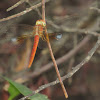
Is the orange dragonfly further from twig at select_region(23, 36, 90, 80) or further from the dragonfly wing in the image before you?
twig at select_region(23, 36, 90, 80)

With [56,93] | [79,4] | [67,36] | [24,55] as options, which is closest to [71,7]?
[79,4]

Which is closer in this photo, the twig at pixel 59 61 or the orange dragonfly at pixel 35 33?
the orange dragonfly at pixel 35 33

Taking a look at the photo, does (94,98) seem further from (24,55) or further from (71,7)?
(71,7)

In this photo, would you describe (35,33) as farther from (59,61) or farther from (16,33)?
(59,61)

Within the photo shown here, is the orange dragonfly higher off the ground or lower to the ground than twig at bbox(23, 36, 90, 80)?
higher

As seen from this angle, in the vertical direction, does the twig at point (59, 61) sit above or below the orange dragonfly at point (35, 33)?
below

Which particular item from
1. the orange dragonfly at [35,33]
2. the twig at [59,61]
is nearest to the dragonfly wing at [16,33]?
the orange dragonfly at [35,33]

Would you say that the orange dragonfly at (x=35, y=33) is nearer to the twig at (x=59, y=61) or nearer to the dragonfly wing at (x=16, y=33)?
the dragonfly wing at (x=16, y=33)

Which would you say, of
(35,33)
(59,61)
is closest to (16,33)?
(35,33)

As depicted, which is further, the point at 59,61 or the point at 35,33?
the point at 59,61

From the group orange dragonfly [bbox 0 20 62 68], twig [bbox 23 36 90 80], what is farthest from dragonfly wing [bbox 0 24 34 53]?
twig [bbox 23 36 90 80]

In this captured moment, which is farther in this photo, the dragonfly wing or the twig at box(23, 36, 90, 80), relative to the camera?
the twig at box(23, 36, 90, 80)

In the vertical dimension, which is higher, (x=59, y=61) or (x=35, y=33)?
(x=35, y=33)
